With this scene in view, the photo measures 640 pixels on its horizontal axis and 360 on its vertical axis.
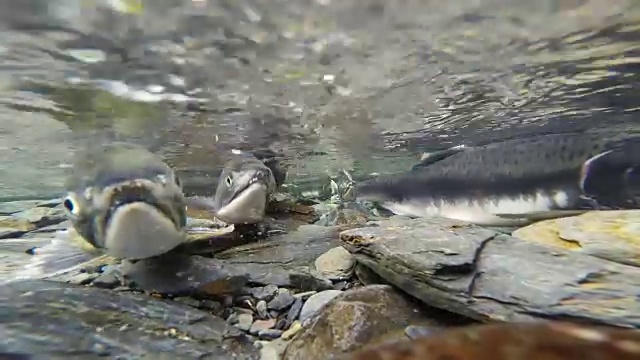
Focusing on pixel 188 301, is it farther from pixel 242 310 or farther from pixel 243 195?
pixel 243 195

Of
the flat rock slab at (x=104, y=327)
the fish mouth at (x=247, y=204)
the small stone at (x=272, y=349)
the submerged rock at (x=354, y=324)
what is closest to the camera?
the flat rock slab at (x=104, y=327)

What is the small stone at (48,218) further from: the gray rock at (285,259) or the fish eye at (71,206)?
the gray rock at (285,259)

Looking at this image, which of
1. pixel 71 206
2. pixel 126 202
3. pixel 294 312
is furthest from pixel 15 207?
pixel 294 312

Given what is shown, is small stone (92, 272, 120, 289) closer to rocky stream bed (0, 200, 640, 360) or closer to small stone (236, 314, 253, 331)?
rocky stream bed (0, 200, 640, 360)

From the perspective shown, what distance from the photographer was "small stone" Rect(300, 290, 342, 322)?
272 centimetres

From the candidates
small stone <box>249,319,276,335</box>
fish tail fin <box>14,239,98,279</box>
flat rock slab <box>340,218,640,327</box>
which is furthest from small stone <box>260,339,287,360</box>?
fish tail fin <box>14,239,98,279</box>

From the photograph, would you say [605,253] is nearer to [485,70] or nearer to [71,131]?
[485,70]

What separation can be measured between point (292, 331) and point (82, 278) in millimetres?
2042

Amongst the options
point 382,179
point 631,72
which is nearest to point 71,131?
point 382,179

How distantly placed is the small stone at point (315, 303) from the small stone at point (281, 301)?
16 centimetres

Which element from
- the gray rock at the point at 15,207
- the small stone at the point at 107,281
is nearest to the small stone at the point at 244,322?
the small stone at the point at 107,281

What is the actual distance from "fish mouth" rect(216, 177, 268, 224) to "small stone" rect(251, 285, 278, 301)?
1206 mm

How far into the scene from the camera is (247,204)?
417 centimetres

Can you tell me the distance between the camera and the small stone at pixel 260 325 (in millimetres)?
2648
